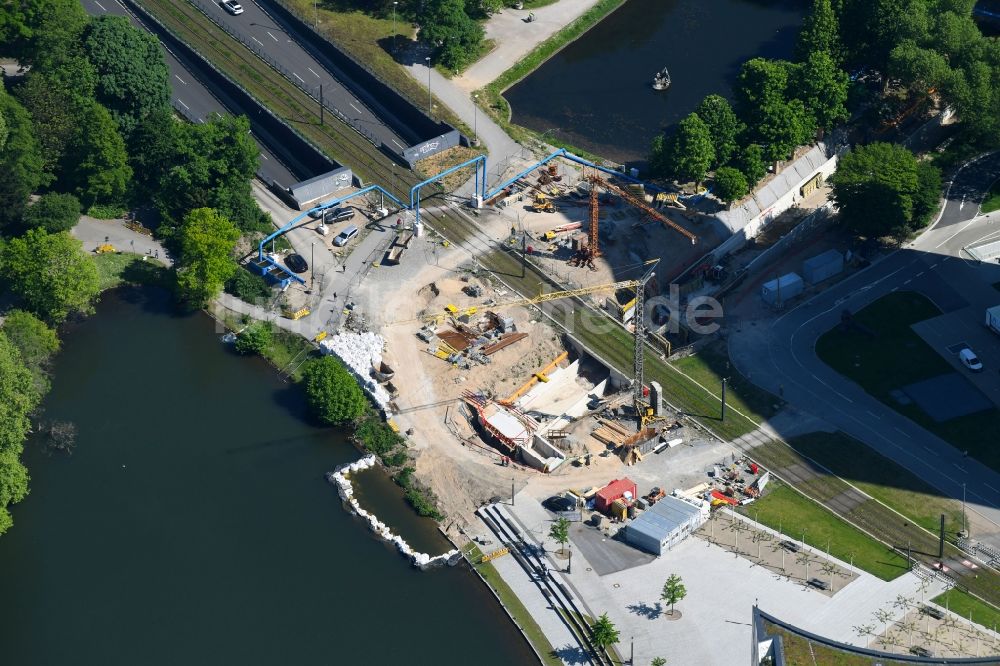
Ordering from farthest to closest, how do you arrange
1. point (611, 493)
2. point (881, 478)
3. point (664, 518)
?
point (881, 478), point (611, 493), point (664, 518)

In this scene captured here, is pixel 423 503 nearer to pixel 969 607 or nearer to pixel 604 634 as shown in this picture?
pixel 604 634

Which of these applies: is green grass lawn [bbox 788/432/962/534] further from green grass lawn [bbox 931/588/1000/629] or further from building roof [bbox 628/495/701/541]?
building roof [bbox 628/495/701/541]

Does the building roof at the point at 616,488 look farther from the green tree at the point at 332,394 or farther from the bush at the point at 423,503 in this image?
the green tree at the point at 332,394

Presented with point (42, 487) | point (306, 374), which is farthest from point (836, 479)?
point (42, 487)

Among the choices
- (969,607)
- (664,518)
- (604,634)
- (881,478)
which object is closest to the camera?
(604,634)

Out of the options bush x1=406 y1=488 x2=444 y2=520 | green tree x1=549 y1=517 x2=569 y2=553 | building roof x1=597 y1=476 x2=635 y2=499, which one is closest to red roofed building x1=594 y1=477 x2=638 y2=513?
building roof x1=597 y1=476 x2=635 y2=499

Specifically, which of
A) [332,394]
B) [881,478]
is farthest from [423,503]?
[881,478]
